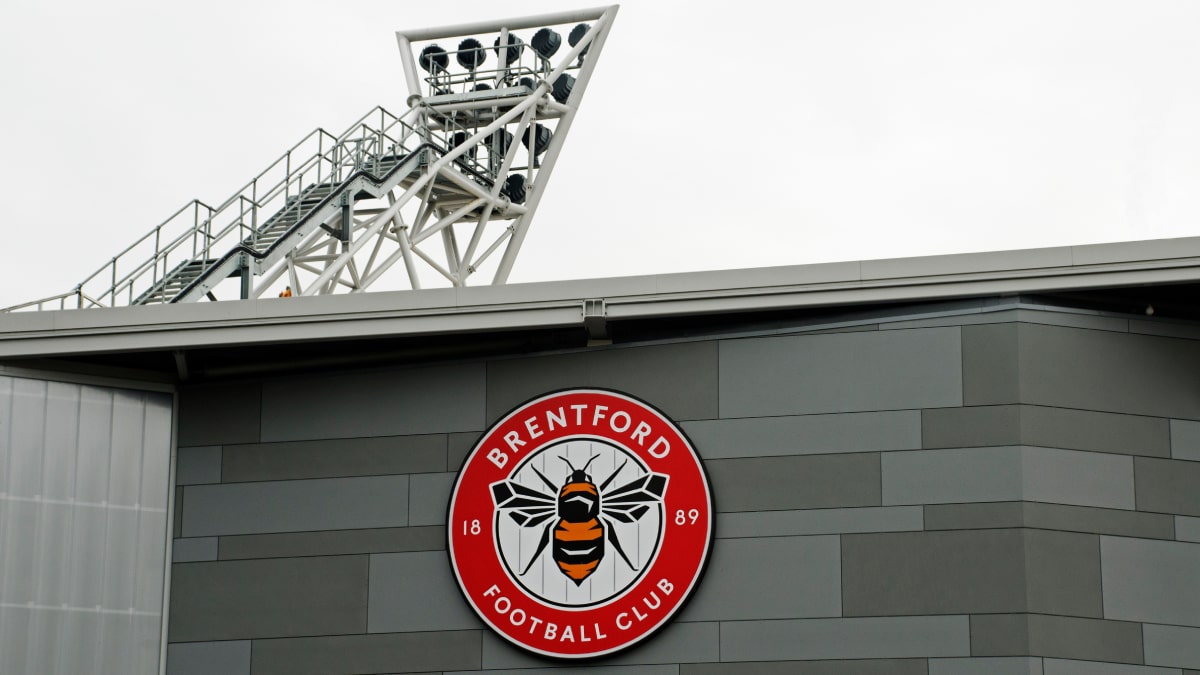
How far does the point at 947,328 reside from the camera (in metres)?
15.4

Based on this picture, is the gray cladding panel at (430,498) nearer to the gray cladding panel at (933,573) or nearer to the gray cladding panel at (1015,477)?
the gray cladding panel at (933,573)

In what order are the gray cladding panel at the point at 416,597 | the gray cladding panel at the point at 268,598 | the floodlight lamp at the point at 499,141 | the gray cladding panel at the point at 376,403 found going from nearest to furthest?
the gray cladding panel at the point at 416,597 < the gray cladding panel at the point at 268,598 < the gray cladding panel at the point at 376,403 < the floodlight lamp at the point at 499,141

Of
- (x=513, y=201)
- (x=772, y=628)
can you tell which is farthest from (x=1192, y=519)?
(x=513, y=201)

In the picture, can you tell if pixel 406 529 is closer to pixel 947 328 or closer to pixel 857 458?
pixel 857 458

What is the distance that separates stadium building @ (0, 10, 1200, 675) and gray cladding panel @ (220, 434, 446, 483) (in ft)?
0.09

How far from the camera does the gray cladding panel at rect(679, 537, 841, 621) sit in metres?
15.1

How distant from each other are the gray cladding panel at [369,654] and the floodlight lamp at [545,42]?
19.2 m

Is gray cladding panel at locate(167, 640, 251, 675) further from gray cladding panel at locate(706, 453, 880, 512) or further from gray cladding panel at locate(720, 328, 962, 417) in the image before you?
gray cladding panel at locate(720, 328, 962, 417)

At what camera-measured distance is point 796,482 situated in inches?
609

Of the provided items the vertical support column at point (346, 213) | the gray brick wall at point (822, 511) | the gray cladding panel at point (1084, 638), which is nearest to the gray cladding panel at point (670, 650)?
the gray brick wall at point (822, 511)

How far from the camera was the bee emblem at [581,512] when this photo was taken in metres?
15.6

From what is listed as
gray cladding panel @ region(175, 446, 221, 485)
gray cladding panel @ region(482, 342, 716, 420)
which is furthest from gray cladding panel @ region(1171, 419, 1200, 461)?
gray cladding panel @ region(175, 446, 221, 485)

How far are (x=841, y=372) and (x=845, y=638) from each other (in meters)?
2.26

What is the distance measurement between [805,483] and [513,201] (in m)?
20.0
